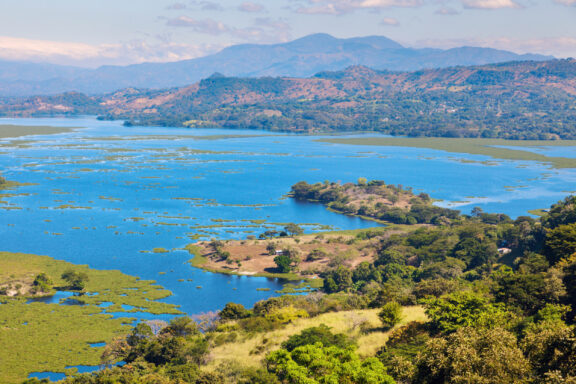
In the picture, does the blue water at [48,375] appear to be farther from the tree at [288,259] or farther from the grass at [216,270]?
the tree at [288,259]

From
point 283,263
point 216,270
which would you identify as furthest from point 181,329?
point 283,263

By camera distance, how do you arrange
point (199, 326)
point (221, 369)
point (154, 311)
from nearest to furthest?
1. point (221, 369)
2. point (199, 326)
3. point (154, 311)

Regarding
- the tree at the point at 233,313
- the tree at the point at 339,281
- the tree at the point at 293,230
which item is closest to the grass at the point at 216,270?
the tree at the point at 339,281

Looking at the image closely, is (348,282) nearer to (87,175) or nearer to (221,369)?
(221,369)

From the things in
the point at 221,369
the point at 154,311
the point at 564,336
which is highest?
the point at 564,336

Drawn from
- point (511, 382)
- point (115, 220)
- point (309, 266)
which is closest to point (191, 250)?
point (309, 266)

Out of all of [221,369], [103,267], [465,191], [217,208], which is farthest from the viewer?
[465,191]
